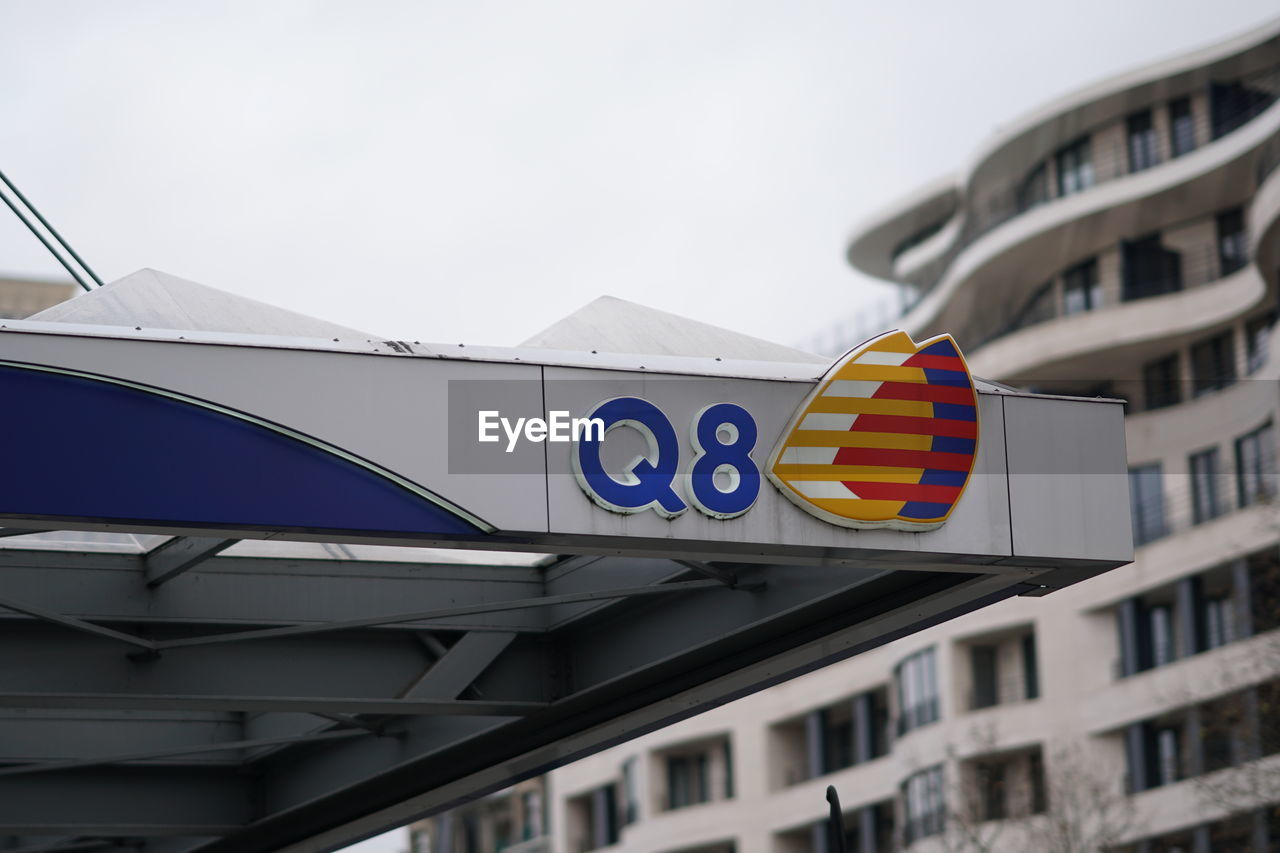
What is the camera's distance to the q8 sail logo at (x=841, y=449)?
10.3 m

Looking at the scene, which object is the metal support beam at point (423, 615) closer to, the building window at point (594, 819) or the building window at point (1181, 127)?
the building window at point (1181, 127)

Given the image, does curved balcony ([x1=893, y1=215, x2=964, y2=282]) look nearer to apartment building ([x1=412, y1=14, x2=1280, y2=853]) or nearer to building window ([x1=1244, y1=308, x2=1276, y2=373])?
apartment building ([x1=412, y1=14, x2=1280, y2=853])

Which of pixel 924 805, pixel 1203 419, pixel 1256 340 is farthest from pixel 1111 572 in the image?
pixel 924 805

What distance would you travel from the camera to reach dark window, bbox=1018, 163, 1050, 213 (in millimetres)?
75188

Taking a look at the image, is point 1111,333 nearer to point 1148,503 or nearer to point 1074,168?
point 1148,503

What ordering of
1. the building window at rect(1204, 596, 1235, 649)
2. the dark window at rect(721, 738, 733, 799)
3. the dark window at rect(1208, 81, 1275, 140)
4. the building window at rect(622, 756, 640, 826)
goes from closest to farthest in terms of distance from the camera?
the building window at rect(1204, 596, 1235, 649)
the dark window at rect(1208, 81, 1275, 140)
the dark window at rect(721, 738, 733, 799)
the building window at rect(622, 756, 640, 826)

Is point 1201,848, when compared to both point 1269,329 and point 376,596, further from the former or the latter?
point 376,596

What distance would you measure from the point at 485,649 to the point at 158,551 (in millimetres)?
2008

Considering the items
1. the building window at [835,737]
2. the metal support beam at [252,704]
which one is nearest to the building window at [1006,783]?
the building window at [835,737]

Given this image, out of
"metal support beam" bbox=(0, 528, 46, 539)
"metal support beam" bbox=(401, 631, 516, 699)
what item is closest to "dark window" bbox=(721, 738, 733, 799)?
"metal support beam" bbox=(401, 631, 516, 699)

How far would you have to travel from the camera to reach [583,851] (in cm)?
9219

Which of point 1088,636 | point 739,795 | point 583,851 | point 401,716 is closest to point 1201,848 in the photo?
point 1088,636

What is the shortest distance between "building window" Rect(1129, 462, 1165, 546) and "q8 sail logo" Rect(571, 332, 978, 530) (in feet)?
186

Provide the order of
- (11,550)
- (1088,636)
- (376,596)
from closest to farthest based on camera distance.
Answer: (11,550) → (376,596) → (1088,636)
